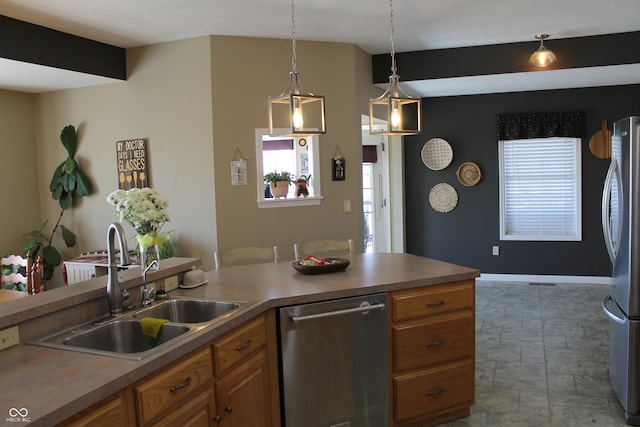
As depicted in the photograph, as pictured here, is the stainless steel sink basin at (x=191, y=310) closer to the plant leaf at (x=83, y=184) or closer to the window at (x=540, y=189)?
the plant leaf at (x=83, y=184)

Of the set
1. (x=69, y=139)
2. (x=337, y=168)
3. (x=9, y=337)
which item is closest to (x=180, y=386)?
(x=9, y=337)

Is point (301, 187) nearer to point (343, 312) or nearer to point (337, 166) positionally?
point (337, 166)

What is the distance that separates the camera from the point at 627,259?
287 cm

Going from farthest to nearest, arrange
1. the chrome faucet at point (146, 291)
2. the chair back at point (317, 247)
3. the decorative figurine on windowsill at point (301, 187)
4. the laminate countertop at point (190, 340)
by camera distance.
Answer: the decorative figurine on windowsill at point (301, 187)
the chair back at point (317, 247)
the chrome faucet at point (146, 291)
the laminate countertop at point (190, 340)

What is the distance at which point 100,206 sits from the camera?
5191mm

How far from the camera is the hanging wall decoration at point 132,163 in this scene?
16.0ft

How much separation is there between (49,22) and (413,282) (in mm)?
3423

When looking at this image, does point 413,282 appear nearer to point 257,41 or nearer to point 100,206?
point 257,41

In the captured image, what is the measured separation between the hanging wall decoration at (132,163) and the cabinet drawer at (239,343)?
2.95m

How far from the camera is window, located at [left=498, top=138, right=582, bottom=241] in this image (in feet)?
21.1

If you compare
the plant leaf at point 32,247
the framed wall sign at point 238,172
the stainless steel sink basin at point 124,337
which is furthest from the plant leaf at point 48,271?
the stainless steel sink basin at point 124,337

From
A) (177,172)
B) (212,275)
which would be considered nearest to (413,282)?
(212,275)

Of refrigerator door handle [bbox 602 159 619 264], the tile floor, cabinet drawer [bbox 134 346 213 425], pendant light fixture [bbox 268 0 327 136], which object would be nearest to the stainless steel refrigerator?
refrigerator door handle [bbox 602 159 619 264]

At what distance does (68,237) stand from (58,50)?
192 centimetres
